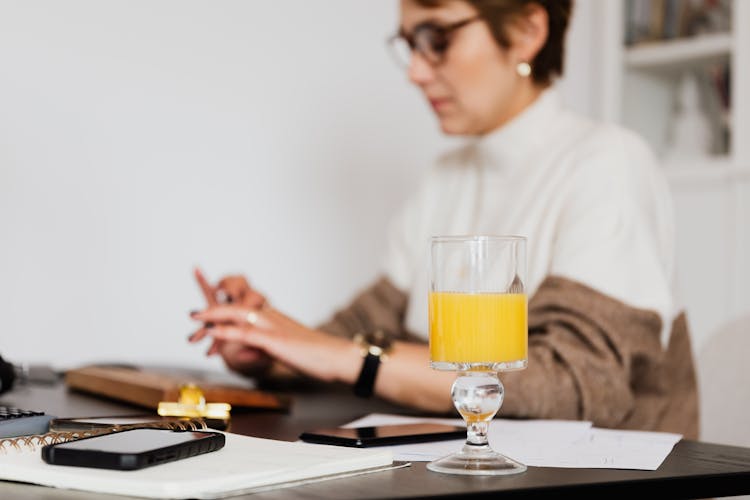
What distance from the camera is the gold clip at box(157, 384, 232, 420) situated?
3.70 ft

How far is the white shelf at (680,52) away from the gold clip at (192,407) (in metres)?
2.20

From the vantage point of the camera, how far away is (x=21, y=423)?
91 cm

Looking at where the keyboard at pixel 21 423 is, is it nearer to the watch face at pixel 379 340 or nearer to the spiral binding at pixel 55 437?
the spiral binding at pixel 55 437

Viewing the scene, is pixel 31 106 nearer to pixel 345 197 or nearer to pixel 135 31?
pixel 135 31

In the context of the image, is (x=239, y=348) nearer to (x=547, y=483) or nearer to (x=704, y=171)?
(x=547, y=483)

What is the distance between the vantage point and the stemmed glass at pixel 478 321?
0.85 meters

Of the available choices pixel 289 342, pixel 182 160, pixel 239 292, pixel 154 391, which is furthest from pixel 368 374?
pixel 182 160

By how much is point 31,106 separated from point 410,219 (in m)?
0.92

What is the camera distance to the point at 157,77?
254 centimetres

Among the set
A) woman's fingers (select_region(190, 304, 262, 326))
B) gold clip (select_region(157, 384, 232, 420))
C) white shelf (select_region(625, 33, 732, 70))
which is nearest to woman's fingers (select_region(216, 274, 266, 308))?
woman's fingers (select_region(190, 304, 262, 326))

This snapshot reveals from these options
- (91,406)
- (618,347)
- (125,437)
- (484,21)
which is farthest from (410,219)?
(125,437)

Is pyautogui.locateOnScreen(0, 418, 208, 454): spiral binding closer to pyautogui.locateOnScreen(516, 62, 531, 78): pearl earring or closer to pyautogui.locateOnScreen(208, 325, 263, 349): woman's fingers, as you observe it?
pyautogui.locateOnScreen(208, 325, 263, 349): woman's fingers

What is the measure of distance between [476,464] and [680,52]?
249cm

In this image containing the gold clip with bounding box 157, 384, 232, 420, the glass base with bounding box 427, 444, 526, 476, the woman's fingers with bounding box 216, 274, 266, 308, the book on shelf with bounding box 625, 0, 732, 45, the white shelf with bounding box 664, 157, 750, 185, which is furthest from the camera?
the book on shelf with bounding box 625, 0, 732, 45
